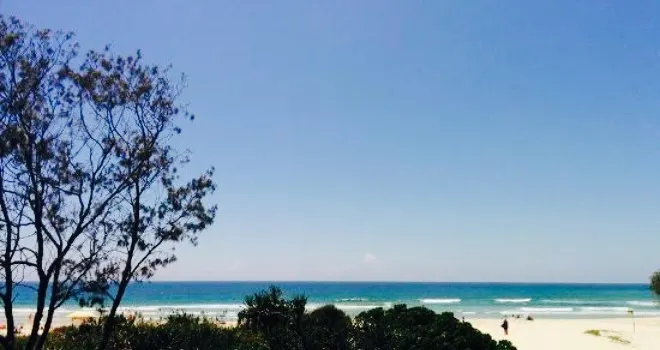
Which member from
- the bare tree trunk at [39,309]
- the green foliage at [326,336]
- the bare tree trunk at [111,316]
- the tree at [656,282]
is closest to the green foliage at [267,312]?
the green foliage at [326,336]

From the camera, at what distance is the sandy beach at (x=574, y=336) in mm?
36531

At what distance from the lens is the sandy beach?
120ft

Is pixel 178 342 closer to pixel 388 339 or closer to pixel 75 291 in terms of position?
pixel 75 291

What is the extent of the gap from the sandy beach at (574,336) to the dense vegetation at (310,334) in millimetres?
21631

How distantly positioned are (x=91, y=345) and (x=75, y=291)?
7.92 ft

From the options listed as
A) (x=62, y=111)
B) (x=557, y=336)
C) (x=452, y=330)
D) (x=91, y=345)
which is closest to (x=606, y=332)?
(x=557, y=336)

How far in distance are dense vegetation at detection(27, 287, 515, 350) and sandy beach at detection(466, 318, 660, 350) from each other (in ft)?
71.0

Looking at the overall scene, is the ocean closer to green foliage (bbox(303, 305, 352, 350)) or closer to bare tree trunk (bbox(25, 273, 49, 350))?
green foliage (bbox(303, 305, 352, 350))

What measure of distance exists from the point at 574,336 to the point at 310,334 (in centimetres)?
3255

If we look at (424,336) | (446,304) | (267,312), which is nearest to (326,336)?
(424,336)

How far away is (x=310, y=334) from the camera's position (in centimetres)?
1581

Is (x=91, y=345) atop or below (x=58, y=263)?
below

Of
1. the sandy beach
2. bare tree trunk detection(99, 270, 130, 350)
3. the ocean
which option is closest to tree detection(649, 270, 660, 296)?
the sandy beach

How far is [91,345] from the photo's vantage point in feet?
58.4
